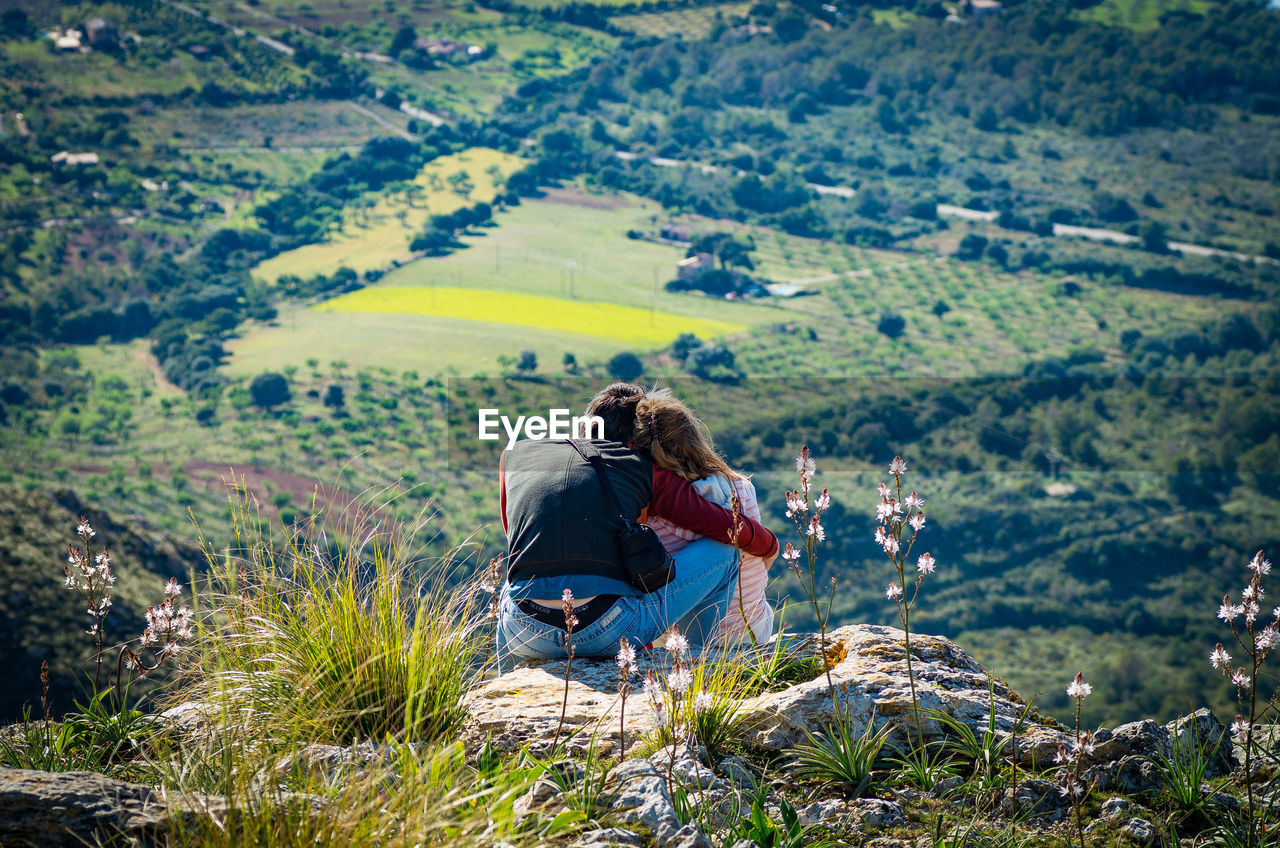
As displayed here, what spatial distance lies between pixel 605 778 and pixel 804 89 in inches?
6103

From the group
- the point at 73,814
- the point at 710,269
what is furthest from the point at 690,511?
the point at 710,269

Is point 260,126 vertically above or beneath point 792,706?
beneath

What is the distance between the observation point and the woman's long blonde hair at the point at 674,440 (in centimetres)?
366

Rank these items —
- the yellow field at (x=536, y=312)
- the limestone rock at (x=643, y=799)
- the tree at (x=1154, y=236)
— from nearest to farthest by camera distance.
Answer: the limestone rock at (x=643, y=799) < the yellow field at (x=536, y=312) < the tree at (x=1154, y=236)

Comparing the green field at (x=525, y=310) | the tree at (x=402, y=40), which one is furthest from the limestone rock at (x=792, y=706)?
the tree at (x=402, y=40)

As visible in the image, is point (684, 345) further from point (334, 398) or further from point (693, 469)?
point (693, 469)

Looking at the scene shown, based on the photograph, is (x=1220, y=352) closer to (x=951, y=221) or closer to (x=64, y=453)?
(x=951, y=221)

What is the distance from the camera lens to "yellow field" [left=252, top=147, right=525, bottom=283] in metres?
107

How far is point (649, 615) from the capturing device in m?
3.65

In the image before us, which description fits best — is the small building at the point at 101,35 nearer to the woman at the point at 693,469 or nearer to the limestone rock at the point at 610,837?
the woman at the point at 693,469

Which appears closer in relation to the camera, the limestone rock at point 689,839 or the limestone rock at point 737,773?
the limestone rock at point 689,839

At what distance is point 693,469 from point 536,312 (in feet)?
317

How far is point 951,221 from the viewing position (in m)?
120

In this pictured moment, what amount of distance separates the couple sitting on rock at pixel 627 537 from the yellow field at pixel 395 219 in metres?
107
